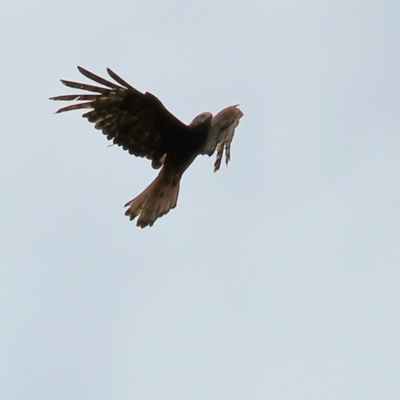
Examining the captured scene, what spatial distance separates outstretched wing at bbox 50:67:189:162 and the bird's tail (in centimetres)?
28

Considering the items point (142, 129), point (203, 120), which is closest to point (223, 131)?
point (203, 120)

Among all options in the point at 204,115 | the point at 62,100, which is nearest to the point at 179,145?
the point at 204,115

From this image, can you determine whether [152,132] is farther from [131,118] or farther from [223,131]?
[223,131]

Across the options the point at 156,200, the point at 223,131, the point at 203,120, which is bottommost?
the point at 156,200

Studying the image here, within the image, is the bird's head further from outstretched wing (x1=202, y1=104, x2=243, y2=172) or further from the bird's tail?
the bird's tail

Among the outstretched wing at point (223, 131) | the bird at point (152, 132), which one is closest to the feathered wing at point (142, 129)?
the bird at point (152, 132)

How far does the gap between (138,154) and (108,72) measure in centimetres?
143

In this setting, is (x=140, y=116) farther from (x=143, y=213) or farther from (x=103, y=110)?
(x=143, y=213)

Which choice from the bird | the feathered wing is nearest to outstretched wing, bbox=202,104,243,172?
the bird

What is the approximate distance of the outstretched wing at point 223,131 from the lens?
11.2 m

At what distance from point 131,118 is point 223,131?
1233mm

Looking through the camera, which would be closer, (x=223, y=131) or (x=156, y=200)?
(x=156, y=200)

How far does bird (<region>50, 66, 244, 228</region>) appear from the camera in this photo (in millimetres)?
10422

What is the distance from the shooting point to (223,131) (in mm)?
11320
